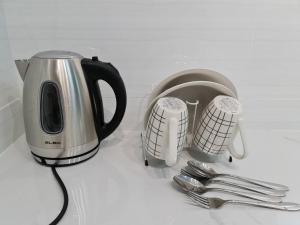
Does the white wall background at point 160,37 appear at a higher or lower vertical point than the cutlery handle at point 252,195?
higher

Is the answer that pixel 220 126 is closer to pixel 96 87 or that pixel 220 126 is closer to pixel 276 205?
pixel 276 205

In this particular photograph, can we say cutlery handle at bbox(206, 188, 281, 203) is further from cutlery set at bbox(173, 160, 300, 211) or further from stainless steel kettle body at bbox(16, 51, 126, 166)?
stainless steel kettle body at bbox(16, 51, 126, 166)


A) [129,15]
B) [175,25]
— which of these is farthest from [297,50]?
[129,15]

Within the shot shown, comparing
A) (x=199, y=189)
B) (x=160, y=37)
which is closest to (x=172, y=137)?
A: (x=199, y=189)

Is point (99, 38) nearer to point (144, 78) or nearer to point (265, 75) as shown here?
point (144, 78)

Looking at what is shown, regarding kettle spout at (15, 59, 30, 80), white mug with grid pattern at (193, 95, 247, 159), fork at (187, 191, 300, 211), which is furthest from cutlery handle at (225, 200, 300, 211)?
kettle spout at (15, 59, 30, 80)

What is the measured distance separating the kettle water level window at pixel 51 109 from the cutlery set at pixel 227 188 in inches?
11.5

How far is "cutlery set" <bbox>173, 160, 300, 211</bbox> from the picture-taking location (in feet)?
1.60

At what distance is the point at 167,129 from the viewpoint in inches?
20.9

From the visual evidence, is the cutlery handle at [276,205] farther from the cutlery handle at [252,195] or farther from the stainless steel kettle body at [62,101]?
the stainless steel kettle body at [62,101]

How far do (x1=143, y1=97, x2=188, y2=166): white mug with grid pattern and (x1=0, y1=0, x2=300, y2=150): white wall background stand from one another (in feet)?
0.70

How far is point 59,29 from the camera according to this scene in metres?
0.69

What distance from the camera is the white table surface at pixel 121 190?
18.0 inches

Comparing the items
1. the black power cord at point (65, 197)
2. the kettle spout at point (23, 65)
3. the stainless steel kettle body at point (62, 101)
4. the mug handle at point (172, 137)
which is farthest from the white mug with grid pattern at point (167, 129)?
the kettle spout at point (23, 65)
